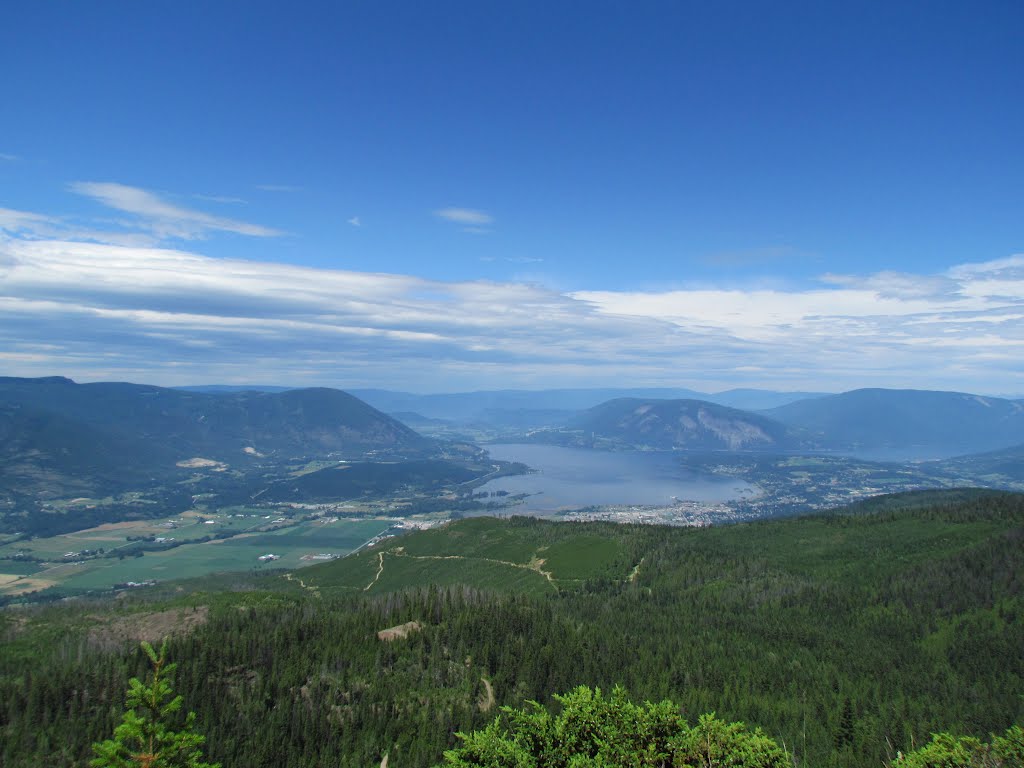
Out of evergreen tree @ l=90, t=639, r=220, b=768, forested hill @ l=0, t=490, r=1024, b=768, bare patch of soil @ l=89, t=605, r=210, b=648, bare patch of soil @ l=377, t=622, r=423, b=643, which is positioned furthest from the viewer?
bare patch of soil @ l=89, t=605, r=210, b=648

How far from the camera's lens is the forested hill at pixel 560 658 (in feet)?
269

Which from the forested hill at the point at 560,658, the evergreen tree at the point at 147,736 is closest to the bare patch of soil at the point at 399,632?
the forested hill at the point at 560,658

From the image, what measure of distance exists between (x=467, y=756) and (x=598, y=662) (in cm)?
7772

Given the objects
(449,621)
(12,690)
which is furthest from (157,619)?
(449,621)

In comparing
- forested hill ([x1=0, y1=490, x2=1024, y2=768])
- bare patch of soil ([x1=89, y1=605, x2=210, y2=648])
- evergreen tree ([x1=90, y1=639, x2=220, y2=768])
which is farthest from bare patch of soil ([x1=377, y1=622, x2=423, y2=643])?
evergreen tree ([x1=90, y1=639, x2=220, y2=768])

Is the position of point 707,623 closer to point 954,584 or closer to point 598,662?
point 598,662

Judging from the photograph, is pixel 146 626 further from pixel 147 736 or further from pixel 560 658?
pixel 147 736

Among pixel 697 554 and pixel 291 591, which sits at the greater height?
pixel 697 554

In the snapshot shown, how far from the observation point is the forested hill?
8188 cm

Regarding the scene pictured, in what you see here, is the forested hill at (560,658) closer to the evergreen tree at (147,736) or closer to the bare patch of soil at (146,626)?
the bare patch of soil at (146,626)

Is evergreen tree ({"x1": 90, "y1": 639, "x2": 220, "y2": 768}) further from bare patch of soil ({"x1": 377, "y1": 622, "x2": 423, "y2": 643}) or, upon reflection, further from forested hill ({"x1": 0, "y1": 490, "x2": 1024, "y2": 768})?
bare patch of soil ({"x1": 377, "y1": 622, "x2": 423, "y2": 643})

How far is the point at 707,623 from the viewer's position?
13525 cm

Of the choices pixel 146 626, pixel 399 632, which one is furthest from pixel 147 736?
pixel 146 626

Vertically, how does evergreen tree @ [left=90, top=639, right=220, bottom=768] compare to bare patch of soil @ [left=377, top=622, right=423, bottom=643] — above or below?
above
